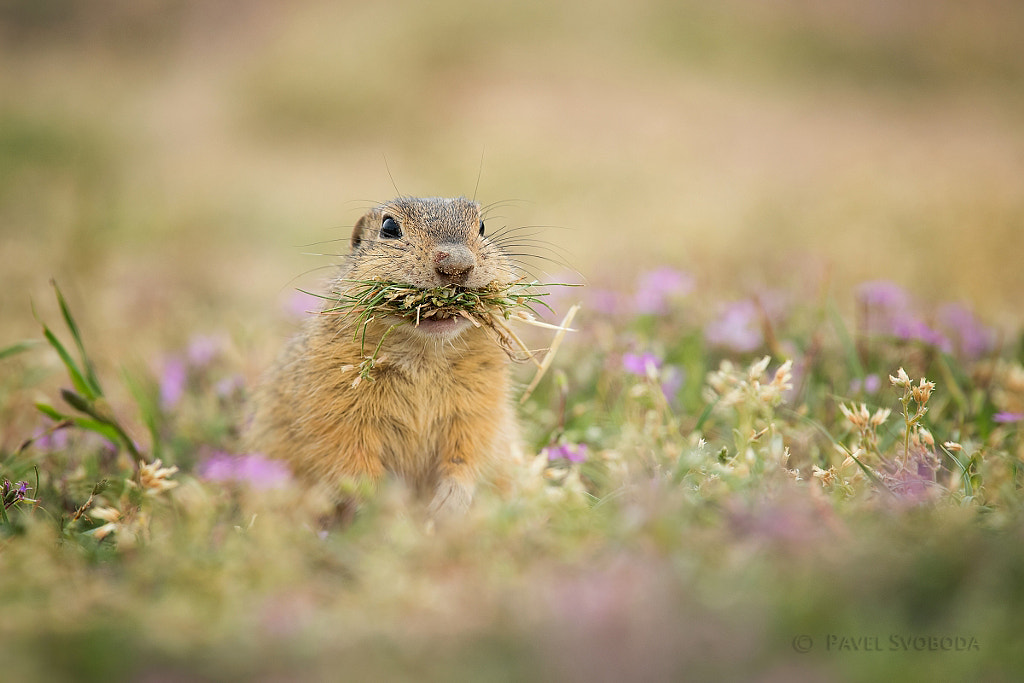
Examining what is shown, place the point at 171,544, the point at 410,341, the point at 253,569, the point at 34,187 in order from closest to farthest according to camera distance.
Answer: the point at 253,569 → the point at 171,544 → the point at 410,341 → the point at 34,187

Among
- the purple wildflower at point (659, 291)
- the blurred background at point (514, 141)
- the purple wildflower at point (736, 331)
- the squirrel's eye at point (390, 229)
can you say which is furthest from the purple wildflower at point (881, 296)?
the squirrel's eye at point (390, 229)

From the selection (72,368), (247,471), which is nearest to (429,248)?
(247,471)

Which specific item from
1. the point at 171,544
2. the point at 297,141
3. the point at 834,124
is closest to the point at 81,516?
the point at 171,544

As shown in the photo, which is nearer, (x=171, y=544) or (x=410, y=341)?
(x=171, y=544)

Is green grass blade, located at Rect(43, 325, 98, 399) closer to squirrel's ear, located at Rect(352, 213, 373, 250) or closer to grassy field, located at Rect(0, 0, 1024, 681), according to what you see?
grassy field, located at Rect(0, 0, 1024, 681)

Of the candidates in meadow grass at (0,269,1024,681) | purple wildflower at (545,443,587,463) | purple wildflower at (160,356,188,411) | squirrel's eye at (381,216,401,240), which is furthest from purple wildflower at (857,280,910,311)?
purple wildflower at (160,356,188,411)

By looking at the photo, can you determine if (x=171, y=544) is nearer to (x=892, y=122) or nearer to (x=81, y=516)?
(x=81, y=516)
